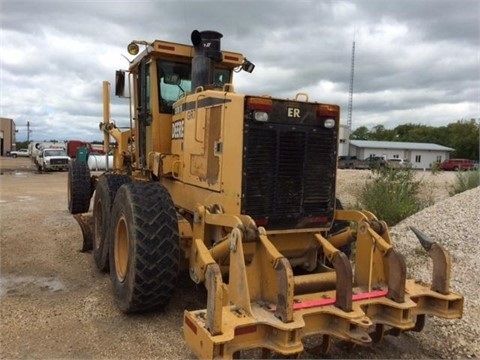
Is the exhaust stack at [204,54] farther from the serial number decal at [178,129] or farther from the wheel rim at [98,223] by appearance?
the wheel rim at [98,223]

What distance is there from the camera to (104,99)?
9.16 meters

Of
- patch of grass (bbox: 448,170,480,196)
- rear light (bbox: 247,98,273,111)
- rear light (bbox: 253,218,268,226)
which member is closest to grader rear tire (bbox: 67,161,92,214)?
rear light (bbox: 253,218,268,226)

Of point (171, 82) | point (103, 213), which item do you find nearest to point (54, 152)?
point (103, 213)

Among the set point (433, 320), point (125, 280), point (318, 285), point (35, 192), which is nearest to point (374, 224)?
point (318, 285)

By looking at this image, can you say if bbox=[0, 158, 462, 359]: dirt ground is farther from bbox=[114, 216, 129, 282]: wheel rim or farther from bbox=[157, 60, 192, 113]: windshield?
bbox=[157, 60, 192, 113]: windshield

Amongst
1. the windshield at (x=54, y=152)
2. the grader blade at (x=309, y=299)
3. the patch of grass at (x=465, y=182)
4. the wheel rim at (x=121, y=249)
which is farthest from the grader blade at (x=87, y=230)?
the windshield at (x=54, y=152)

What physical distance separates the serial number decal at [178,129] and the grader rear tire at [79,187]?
517 cm

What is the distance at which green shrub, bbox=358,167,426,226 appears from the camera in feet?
32.4

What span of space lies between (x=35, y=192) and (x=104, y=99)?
10271 millimetres

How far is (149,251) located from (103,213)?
2.19m

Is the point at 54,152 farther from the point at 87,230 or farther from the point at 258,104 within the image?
the point at 258,104

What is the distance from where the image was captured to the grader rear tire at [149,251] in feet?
15.2

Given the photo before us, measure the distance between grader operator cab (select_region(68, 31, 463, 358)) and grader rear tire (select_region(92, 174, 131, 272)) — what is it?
0.73 metres

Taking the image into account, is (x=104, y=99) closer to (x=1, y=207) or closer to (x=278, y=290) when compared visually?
(x=1, y=207)
